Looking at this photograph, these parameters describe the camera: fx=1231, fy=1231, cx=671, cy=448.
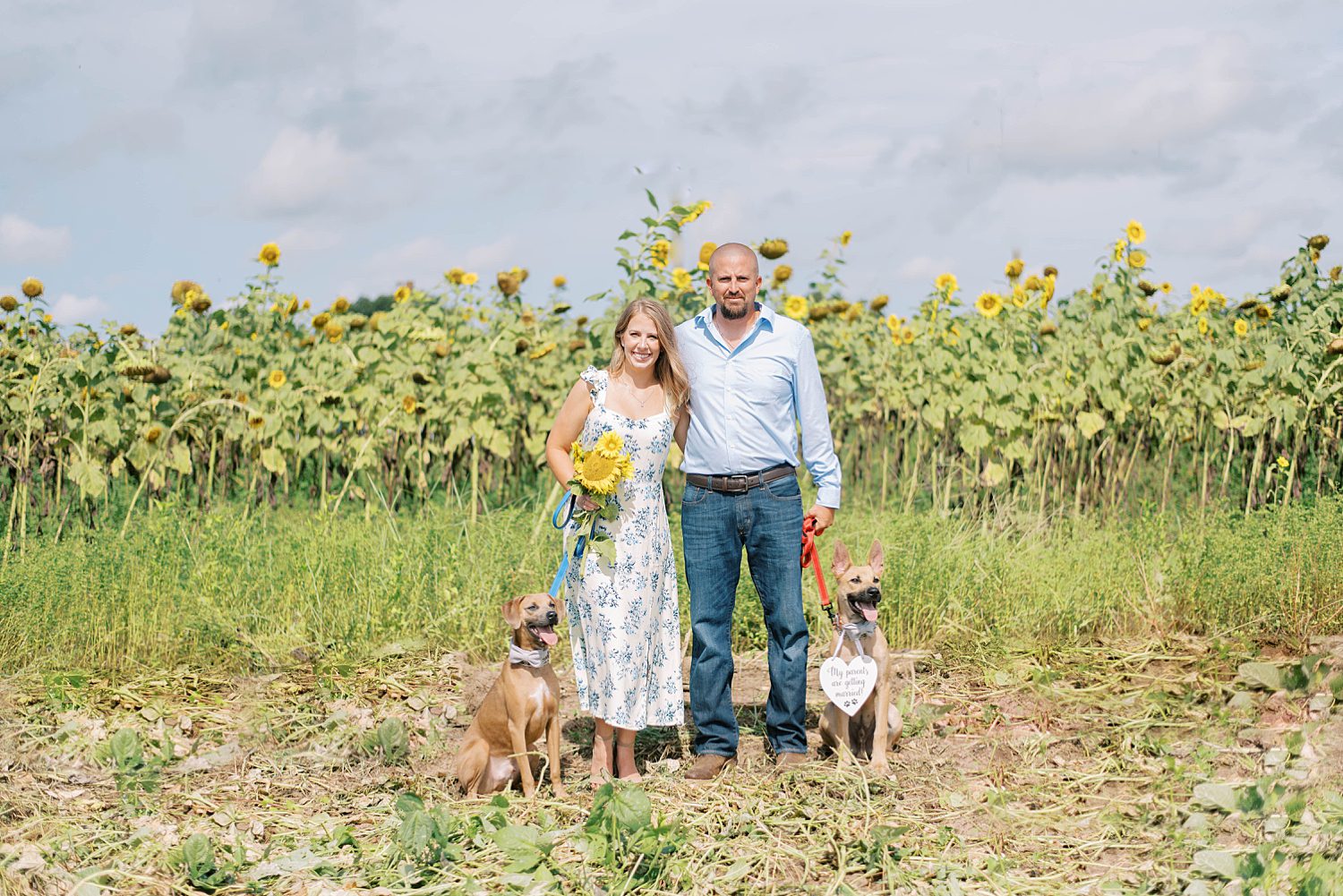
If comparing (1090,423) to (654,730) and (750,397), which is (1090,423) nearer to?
(654,730)

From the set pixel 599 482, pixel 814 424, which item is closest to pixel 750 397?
pixel 814 424

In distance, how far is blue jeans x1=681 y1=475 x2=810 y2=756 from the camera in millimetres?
4434

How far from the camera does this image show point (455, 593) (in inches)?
241

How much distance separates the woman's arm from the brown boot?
3.76 ft

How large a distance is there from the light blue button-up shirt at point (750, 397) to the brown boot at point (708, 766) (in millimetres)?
1022

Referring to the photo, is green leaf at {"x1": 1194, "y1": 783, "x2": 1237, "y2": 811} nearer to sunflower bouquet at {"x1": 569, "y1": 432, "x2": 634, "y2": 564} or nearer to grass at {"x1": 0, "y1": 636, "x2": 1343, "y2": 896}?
grass at {"x1": 0, "y1": 636, "x2": 1343, "y2": 896}

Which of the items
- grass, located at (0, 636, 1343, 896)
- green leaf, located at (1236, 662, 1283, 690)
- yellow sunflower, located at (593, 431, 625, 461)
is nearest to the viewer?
grass, located at (0, 636, 1343, 896)

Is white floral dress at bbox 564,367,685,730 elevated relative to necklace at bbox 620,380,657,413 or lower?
lower

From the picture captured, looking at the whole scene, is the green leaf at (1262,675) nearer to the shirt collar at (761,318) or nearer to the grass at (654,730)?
the grass at (654,730)

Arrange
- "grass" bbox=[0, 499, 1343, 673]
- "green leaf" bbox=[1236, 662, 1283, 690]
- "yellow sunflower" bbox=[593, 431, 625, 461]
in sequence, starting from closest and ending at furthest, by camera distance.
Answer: "yellow sunflower" bbox=[593, 431, 625, 461] < "green leaf" bbox=[1236, 662, 1283, 690] < "grass" bbox=[0, 499, 1343, 673]

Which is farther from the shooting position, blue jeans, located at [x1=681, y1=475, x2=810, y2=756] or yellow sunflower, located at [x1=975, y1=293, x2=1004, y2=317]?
yellow sunflower, located at [x1=975, y1=293, x2=1004, y2=317]

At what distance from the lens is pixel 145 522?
273 inches

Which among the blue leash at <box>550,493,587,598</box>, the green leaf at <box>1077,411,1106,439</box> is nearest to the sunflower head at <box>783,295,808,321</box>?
the green leaf at <box>1077,411,1106,439</box>

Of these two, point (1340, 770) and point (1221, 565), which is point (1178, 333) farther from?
point (1340, 770)
